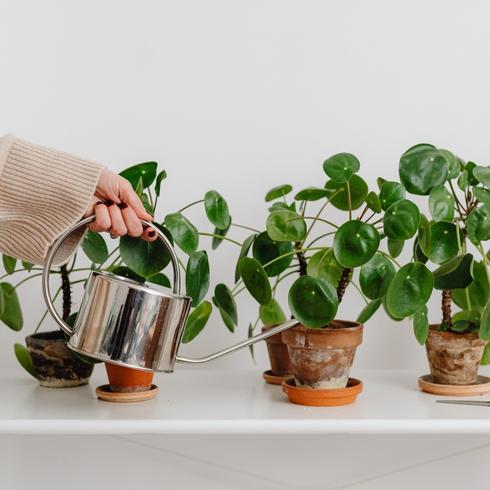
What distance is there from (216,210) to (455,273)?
41 cm

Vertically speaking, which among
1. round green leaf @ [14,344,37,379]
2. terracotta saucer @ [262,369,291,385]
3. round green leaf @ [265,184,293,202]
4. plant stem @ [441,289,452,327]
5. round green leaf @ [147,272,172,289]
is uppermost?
round green leaf @ [265,184,293,202]

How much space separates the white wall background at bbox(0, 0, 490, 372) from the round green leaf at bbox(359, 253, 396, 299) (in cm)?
35

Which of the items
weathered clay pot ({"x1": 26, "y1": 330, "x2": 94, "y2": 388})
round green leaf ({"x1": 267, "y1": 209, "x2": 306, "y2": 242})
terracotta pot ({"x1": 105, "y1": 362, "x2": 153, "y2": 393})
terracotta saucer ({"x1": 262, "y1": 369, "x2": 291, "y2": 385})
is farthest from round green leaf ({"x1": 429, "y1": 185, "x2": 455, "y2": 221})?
weathered clay pot ({"x1": 26, "y1": 330, "x2": 94, "y2": 388})

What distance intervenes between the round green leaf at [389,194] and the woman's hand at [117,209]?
0.40 meters

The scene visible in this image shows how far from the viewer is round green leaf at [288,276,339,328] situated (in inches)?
40.6

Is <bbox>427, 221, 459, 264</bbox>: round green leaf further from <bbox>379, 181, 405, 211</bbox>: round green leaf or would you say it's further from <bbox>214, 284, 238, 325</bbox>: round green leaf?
<bbox>214, 284, 238, 325</bbox>: round green leaf

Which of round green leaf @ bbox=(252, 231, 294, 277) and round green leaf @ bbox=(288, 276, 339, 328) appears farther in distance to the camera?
round green leaf @ bbox=(252, 231, 294, 277)

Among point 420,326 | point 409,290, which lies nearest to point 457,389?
point 420,326

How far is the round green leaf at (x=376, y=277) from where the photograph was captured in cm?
113

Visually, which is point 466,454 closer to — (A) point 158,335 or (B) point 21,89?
(A) point 158,335

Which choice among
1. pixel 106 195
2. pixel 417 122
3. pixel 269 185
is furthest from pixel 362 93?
pixel 106 195

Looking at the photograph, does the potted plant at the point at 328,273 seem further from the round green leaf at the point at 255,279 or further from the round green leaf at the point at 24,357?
the round green leaf at the point at 24,357

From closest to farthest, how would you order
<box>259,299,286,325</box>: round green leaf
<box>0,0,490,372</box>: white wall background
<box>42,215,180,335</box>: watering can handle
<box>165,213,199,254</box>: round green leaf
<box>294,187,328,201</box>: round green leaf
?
<box>42,215,180,335</box>: watering can handle
<box>165,213,199,254</box>: round green leaf
<box>294,187,328,201</box>: round green leaf
<box>259,299,286,325</box>: round green leaf
<box>0,0,490,372</box>: white wall background

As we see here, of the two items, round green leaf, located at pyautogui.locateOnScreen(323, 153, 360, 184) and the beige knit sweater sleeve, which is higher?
round green leaf, located at pyautogui.locateOnScreen(323, 153, 360, 184)
